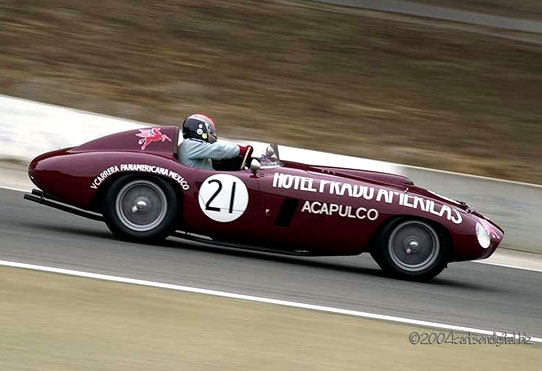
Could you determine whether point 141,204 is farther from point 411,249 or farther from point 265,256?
point 411,249

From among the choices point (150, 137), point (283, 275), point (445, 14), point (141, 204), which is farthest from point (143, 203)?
point (445, 14)

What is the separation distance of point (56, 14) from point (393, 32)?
7322 millimetres

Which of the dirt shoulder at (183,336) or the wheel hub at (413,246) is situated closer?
the dirt shoulder at (183,336)

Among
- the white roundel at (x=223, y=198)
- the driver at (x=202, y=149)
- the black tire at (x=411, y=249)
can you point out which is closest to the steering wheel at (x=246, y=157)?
the driver at (x=202, y=149)

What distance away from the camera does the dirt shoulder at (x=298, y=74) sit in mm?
16094

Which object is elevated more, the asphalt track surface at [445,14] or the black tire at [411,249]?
the asphalt track surface at [445,14]

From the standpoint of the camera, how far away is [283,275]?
850 centimetres

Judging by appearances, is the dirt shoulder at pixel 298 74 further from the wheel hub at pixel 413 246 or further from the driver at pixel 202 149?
the driver at pixel 202 149

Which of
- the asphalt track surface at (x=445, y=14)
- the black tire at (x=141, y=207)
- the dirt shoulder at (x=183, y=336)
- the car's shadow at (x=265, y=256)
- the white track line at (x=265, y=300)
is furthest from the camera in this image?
the asphalt track surface at (x=445, y=14)

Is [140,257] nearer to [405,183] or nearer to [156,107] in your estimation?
[405,183]

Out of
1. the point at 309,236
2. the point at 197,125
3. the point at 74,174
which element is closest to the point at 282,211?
the point at 309,236

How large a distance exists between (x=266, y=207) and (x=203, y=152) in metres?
0.77

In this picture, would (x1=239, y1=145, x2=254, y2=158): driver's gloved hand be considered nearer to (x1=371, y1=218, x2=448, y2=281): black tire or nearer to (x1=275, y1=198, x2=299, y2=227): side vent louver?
(x1=275, y1=198, x2=299, y2=227): side vent louver

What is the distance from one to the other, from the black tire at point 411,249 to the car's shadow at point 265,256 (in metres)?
0.11
